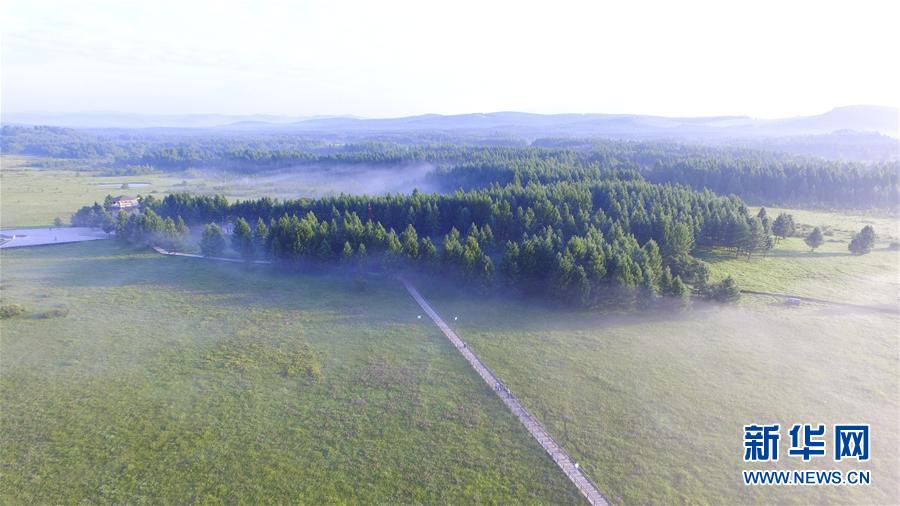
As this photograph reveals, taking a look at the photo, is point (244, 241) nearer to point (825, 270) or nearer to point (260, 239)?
point (260, 239)

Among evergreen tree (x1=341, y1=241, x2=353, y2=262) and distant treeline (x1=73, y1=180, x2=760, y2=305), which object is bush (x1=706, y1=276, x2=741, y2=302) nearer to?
distant treeline (x1=73, y1=180, x2=760, y2=305)

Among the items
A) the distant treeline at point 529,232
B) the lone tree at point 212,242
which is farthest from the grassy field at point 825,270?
the lone tree at point 212,242

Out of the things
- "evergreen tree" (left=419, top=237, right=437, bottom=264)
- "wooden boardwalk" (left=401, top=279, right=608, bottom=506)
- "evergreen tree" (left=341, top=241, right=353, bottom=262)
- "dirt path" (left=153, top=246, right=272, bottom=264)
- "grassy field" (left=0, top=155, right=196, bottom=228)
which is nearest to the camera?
"wooden boardwalk" (left=401, top=279, right=608, bottom=506)

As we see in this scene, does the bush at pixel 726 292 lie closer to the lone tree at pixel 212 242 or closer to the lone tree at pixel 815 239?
the lone tree at pixel 815 239

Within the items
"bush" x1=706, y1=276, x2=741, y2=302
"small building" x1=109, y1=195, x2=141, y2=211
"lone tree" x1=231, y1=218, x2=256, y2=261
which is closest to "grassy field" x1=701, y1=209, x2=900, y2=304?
"bush" x1=706, y1=276, x2=741, y2=302

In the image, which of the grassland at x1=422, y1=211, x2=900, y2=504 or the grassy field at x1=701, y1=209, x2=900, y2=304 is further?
the grassy field at x1=701, y1=209, x2=900, y2=304

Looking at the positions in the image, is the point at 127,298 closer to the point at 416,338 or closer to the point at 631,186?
the point at 416,338

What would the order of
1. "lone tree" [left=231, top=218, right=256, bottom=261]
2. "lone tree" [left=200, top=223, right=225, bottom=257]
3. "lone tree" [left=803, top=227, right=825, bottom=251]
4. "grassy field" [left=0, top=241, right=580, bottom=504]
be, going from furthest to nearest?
"lone tree" [left=200, top=223, right=225, bottom=257], "lone tree" [left=803, top=227, right=825, bottom=251], "lone tree" [left=231, top=218, right=256, bottom=261], "grassy field" [left=0, top=241, right=580, bottom=504]
